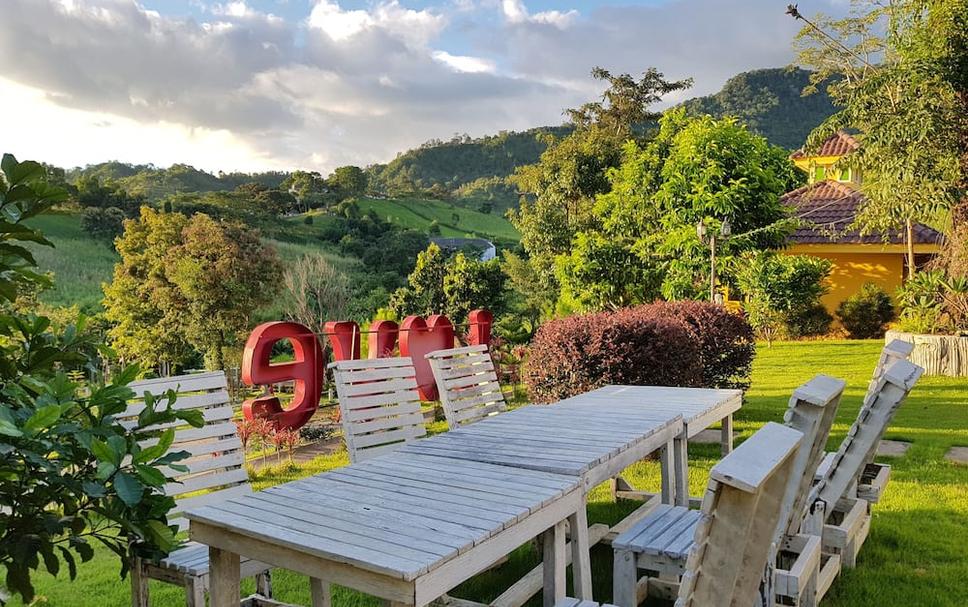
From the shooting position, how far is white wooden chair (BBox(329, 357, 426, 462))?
404 cm

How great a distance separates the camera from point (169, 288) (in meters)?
20.4

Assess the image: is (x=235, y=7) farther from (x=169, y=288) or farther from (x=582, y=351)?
(x=169, y=288)

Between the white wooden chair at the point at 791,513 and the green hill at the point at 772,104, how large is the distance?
39.9 meters

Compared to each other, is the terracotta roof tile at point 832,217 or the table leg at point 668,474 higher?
the terracotta roof tile at point 832,217

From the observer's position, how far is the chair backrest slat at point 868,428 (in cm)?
322

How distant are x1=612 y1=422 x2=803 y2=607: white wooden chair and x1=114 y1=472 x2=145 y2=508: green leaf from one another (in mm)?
1427

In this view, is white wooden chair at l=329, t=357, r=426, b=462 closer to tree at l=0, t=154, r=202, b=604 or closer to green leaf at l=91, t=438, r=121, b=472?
tree at l=0, t=154, r=202, b=604

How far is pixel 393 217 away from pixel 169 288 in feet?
86.8

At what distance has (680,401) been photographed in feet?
14.4

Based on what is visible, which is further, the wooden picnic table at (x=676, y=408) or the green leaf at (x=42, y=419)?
the wooden picnic table at (x=676, y=408)

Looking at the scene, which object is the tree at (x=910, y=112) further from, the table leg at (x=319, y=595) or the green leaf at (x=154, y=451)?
the green leaf at (x=154, y=451)

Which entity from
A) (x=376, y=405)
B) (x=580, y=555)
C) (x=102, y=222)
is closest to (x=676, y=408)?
(x=580, y=555)

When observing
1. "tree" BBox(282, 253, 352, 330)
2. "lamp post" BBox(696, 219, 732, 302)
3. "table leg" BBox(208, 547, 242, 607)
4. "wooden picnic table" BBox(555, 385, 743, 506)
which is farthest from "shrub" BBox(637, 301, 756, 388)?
"tree" BBox(282, 253, 352, 330)

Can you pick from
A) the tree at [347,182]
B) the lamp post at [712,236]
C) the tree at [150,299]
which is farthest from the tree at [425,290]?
the tree at [347,182]
